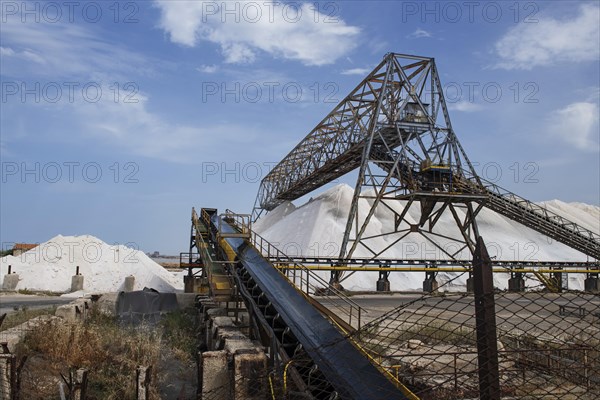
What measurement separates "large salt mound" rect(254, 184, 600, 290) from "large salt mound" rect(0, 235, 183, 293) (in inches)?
399

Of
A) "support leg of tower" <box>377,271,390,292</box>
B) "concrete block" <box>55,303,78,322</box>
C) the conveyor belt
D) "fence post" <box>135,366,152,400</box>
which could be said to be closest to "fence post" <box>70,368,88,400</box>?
"fence post" <box>135,366,152,400</box>

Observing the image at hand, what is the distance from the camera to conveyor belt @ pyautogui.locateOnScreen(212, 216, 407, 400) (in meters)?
5.10

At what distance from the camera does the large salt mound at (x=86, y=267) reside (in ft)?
87.1

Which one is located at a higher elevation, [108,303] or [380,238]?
[380,238]

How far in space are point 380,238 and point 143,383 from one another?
32.5m

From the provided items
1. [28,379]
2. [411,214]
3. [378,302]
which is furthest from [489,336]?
[411,214]

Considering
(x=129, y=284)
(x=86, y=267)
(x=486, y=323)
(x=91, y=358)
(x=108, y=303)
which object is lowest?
(x=91, y=358)

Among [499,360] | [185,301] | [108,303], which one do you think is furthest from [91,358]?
[185,301]

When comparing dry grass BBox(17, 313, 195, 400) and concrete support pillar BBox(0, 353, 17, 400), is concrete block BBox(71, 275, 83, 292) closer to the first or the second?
dry grass BBox(17, 313, 195, 400)

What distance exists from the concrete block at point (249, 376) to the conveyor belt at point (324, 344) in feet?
2.25

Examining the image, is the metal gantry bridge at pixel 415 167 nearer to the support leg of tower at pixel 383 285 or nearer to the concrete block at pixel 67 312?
the support leg of tower at pixel 383 285

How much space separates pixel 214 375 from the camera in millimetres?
6230

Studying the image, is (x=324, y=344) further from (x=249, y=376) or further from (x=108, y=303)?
(x=108, y=303)

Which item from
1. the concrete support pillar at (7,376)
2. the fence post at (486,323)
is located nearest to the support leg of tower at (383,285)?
the concrete support pillar at (7,376)
